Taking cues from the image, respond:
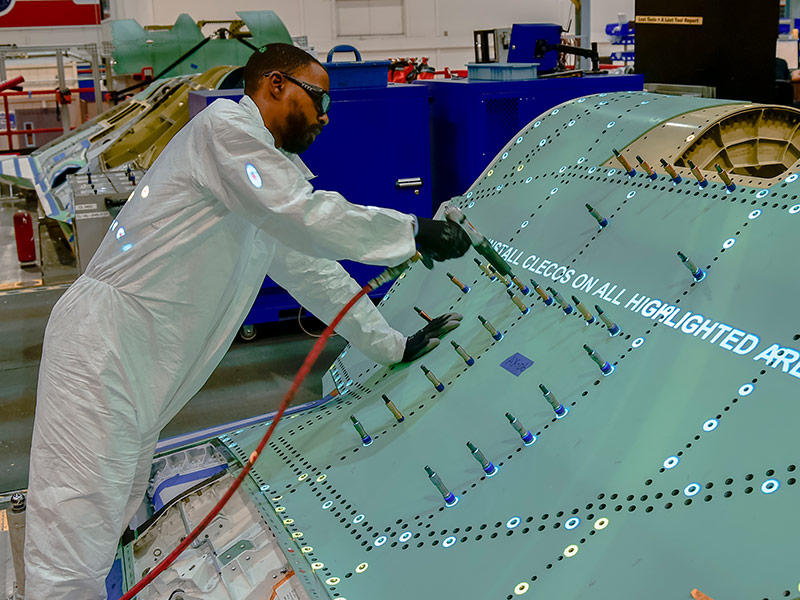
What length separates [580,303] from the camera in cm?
269

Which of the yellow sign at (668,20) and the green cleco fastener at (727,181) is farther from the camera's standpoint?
the yellow sign at (668,20)

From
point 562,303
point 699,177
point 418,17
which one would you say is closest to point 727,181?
point 699,177

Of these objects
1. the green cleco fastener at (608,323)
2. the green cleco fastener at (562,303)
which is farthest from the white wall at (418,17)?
the green cleco fastener at (608,323)

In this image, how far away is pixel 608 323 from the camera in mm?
2529

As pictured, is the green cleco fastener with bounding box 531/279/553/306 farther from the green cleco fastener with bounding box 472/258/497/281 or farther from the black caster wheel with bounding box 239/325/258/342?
the black caster wheel with bounding box 239/325/258/342

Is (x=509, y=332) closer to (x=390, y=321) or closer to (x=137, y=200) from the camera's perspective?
(x=390, y=321)

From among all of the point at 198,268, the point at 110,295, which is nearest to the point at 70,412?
the point at 110,295

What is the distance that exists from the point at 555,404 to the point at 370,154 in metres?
3.40

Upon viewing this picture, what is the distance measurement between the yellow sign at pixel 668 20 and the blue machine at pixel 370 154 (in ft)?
8.76

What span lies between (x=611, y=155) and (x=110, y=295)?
192 centimetres

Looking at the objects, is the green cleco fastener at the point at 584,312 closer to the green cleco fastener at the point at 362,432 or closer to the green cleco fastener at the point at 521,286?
the green cleco fastener at the point at 521,286

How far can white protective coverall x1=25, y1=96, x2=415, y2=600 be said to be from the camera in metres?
2.48

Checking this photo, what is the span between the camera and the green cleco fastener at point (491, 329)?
9.68 ft

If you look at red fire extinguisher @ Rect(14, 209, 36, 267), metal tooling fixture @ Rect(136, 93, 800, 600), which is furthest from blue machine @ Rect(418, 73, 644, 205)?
red fire extinguisher @ Rect(14, 209, 36, 267)
